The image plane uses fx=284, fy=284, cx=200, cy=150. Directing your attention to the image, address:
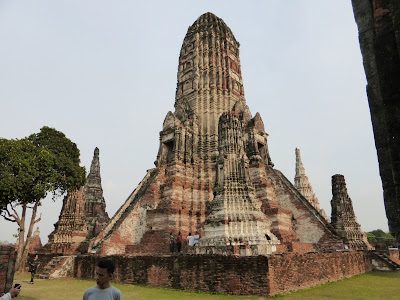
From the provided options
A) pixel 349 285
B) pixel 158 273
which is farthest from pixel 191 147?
pixel 349 285

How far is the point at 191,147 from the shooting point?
21156mm

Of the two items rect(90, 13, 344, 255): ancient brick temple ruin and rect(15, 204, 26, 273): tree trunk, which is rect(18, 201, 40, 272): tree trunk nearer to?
rect(15, 204, 26, 273): tree trunk

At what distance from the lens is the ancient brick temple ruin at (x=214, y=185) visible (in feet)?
39.3

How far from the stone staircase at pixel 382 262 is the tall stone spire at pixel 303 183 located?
2678 cm

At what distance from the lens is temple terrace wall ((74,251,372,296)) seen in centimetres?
801

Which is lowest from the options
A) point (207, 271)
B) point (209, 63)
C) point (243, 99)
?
point (207, 271)

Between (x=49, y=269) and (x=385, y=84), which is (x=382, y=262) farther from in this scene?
(x=49, y=269)

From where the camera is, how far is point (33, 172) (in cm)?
1767

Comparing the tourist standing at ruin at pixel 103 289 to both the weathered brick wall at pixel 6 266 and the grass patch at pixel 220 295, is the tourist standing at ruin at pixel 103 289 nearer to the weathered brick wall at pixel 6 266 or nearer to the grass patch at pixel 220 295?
the weathered brick wall at pixel 6 266

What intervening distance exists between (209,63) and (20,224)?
1841cm

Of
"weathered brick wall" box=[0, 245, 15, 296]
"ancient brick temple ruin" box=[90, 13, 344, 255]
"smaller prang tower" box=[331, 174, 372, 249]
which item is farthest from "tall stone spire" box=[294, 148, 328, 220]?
"weathered brick wall" box=[0, 245, 15, 296]

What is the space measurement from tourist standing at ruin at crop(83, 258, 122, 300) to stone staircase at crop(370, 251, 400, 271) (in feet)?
56.3

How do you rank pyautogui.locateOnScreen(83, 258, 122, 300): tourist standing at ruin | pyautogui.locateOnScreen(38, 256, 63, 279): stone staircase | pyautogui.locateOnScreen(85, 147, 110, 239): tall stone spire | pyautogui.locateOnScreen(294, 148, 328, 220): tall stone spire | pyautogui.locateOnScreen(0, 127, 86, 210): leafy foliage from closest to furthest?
pyautogui.locateOnScreen(83, 258, 122, 300): tourist standing at ruin < pyautogui.locateOnScreen(38, 256, 63, 279): stone staircase < pyautogui.locateOnScreen(0, 127, 86, 210): leafy foliage < pyautogui.locateOnScreen(85, 147, 110, 239): tall stone spire < pyautogui.locateOnScreen(294, 148, 328, 220): tall stone spire

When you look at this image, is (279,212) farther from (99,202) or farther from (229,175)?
(99,202)
